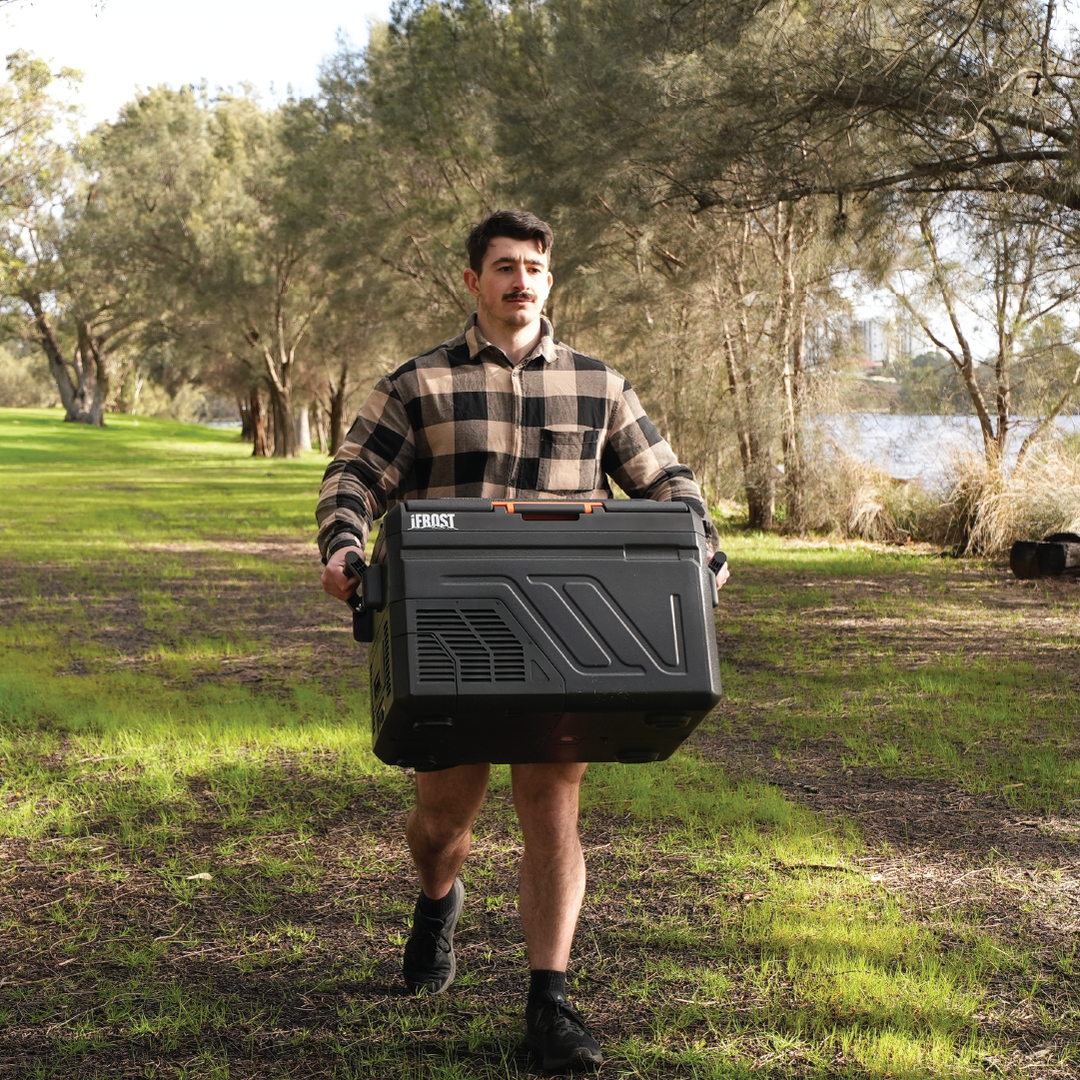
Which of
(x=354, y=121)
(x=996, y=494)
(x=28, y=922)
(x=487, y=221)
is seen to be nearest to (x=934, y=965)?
(x=487, y=221)

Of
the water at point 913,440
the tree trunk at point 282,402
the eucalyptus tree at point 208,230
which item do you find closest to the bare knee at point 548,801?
the water at point 913,440

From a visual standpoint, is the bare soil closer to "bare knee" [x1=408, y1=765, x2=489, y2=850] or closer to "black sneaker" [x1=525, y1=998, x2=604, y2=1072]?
"black sneaker" [x1=525, y1=998, x2=604, y2=1072]

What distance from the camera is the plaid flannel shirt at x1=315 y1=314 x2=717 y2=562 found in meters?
3.01

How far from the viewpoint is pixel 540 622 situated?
7.89 ft

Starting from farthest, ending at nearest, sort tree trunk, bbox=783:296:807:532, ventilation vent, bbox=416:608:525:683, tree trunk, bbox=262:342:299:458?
tree trunk, bbox=262:342:299:458, tree trunk, bbox=783:296:807:532, ventilation vent, bbox=416:608:525:683

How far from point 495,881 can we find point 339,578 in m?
1.95

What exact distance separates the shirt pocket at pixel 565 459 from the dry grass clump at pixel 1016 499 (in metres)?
10.8

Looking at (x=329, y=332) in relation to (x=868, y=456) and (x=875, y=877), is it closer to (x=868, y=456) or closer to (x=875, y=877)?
(x=868, y=456)

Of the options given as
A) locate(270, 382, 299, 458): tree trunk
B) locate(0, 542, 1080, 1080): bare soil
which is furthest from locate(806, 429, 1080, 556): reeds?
locate(270, 382, 299, 458): tree trunk

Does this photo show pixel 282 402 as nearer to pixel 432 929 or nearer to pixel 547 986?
pixel 432 929

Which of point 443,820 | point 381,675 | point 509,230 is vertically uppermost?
point 509,230

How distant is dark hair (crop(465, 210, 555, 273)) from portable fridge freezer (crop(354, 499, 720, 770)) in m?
0.81

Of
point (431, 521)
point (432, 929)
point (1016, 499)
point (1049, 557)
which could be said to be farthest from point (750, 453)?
point (431, 521)

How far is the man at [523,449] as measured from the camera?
2961 millimetres
